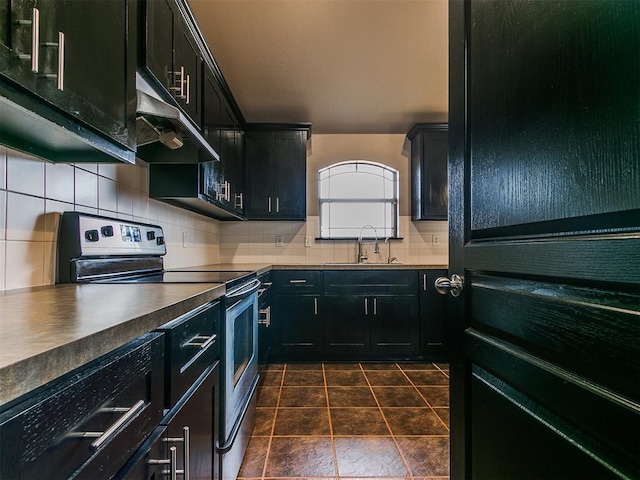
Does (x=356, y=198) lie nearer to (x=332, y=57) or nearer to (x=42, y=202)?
(x=332, y=57)

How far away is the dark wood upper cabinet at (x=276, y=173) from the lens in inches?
128

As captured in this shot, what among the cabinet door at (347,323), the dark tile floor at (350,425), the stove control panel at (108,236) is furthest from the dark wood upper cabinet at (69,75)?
the cabinet door at (347,323)

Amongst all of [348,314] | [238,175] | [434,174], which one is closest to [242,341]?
[348,314]

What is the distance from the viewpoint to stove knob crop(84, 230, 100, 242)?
1.30 meters

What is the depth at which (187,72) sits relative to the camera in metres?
1.69

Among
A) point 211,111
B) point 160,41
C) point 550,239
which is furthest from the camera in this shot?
point 211,111

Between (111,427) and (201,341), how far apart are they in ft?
1.56

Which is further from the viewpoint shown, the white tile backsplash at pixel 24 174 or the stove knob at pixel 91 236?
the stove knob at pixel 91 236

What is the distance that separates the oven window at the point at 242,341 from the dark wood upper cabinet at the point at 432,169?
7.21 ft

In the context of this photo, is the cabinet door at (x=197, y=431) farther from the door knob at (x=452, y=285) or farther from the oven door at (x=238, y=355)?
the door knob at (x=452, y=285)

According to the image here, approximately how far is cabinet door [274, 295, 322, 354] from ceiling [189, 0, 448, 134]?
175cm

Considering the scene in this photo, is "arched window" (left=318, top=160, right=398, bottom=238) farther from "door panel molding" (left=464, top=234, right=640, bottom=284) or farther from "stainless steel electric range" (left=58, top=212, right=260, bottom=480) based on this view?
"door panel molding" (left=464, top=234, right=640, bottom=284)

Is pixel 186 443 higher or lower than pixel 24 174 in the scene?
lower

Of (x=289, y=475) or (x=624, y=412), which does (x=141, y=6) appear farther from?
(x=289, y=475)
